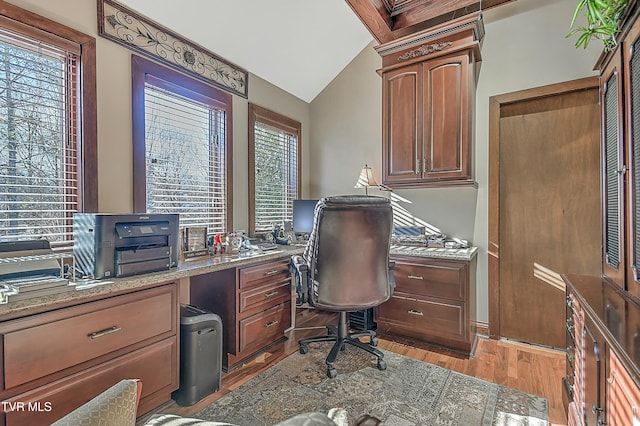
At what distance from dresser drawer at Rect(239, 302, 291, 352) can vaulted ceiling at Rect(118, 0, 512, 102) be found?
2.27 metres

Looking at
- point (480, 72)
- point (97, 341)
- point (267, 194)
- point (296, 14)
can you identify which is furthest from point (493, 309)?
point (296, 14)

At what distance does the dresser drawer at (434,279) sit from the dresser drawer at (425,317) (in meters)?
0.07

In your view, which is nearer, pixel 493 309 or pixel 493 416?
pixel 493 416

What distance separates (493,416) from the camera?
176cm

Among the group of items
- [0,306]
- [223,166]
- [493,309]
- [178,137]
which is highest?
[178,137]

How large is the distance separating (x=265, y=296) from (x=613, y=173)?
89.7 inches

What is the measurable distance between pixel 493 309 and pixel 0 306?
3.30 metres

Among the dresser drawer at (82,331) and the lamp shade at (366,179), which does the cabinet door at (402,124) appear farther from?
the dresser drawer at (82,331)

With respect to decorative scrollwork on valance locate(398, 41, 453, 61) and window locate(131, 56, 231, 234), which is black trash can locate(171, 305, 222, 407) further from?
decorative scrollwork on valance locate(398, 41, 453, 61)

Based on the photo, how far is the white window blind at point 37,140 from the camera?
1.67m

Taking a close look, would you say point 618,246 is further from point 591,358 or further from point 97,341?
point 97,341

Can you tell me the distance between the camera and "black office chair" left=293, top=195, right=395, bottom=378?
6.76 ft

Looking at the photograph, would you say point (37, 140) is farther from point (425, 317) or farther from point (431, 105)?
point (425, 317)

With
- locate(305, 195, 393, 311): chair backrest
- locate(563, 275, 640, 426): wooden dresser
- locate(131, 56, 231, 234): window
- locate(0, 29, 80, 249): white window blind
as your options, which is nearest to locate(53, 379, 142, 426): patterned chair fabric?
locate(563, 275, 640, 426): wooden dresser
